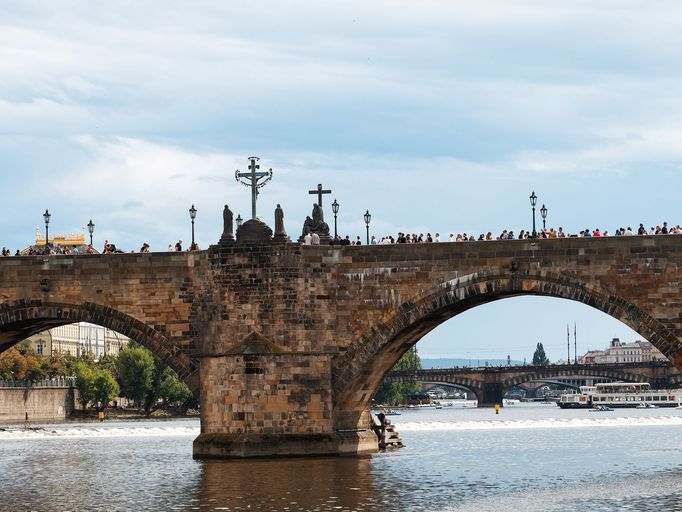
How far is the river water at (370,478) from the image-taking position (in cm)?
4138

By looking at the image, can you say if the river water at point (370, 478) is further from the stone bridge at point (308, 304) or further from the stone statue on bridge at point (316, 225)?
Answer: the stone statue on bridge at point (316, 225)

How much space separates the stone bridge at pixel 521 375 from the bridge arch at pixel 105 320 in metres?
117

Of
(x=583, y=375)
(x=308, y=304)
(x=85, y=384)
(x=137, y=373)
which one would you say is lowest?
(x=85, y=384)

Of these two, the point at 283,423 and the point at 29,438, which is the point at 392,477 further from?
the point at 29,438

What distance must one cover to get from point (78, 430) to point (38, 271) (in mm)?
45467

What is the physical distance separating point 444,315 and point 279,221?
293 inches

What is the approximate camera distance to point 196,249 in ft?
192

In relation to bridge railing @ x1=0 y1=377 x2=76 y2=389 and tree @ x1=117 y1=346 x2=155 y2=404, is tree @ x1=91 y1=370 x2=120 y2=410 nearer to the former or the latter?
tree @ x1=117 y1=346 x2=155 y2=404

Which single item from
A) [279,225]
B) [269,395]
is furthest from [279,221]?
[269,395]

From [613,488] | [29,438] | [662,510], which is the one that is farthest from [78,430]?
[662,510]

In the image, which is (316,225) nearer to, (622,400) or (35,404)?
(35,404)

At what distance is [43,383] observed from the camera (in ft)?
442

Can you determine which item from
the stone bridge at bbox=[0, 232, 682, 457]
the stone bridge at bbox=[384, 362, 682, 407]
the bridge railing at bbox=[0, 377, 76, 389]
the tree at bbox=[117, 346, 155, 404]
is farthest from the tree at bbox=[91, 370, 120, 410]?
the stone bridge at bbox=[0, 232, 682, 457]

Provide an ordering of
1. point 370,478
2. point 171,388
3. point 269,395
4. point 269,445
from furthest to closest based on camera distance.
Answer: point 171,388 < point 269,395 < point 269,445 < point 370,478
